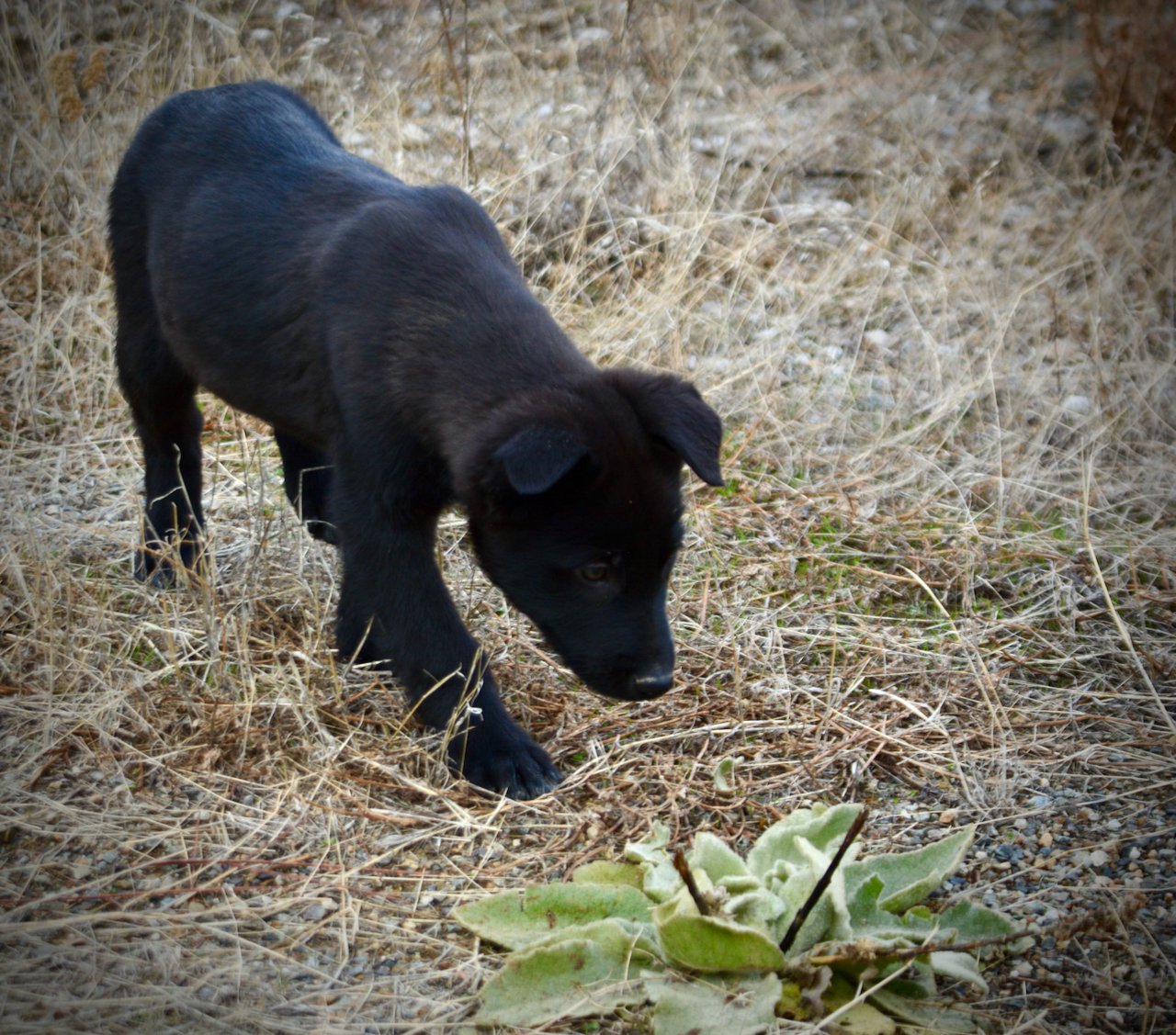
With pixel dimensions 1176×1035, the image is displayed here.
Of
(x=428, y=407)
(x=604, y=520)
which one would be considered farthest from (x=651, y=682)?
(x=428, y=407)

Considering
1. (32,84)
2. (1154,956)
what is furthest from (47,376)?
(1154,956)

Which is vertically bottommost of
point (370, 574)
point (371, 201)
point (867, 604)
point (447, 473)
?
point (867, 604)

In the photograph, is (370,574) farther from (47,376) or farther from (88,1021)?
(47,376)

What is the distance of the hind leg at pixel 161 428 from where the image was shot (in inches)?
166

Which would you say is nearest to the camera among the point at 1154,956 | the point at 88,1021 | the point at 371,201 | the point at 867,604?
the point at 88,1021

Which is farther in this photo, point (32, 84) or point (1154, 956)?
point (32, 84)

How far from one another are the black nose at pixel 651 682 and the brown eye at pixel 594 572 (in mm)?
260

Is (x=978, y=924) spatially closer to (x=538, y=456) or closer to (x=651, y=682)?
(x=651, y=682)

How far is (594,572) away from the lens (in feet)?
9.96

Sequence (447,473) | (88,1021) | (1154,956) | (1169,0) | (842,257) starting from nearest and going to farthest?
(88,1021)
(1154,956)
(447,473)
(842,257)
(1169,0)

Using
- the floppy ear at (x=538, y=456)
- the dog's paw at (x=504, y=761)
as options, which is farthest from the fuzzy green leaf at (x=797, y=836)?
the floppy ear at (x=538, y=456)

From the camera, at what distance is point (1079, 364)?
18.2 ft

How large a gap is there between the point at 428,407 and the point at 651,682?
90 centimetres

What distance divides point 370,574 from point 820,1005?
160cm
